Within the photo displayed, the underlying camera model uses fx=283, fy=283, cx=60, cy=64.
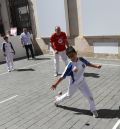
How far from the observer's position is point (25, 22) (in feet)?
60.8

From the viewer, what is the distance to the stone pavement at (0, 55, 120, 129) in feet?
21.0

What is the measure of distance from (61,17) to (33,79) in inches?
196

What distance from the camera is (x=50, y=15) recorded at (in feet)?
50.8

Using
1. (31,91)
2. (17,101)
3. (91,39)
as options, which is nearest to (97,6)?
(91,39)

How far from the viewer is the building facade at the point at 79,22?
1275 centimetres

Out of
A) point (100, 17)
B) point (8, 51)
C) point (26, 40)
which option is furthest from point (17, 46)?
point (100, 17)

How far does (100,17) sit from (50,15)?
3.52 meters

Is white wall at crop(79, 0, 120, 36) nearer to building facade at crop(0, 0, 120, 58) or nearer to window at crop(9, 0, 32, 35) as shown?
building facade at crop(0, 0, 120, 58)

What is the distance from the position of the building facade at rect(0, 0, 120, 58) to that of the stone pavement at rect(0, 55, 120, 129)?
5.70 ft

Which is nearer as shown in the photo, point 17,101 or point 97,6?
point 17,101

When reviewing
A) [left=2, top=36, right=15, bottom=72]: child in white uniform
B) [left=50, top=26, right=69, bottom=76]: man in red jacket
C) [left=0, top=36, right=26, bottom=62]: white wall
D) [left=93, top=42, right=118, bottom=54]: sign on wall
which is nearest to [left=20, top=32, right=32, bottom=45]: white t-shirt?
[left=0, top=36, right=26, bottom=62]: white wall

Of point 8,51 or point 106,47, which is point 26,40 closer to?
point 8,51

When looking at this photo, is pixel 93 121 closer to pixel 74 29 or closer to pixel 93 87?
pixel 93 87

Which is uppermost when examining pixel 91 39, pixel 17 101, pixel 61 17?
pixel 61 17
